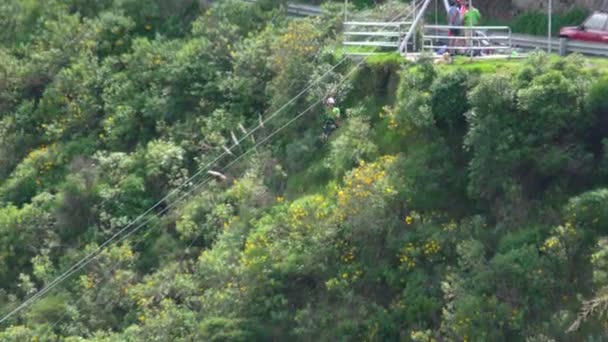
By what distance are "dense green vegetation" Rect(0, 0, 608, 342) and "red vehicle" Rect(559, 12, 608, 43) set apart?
4852 mm

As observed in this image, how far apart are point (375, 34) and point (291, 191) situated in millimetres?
4097

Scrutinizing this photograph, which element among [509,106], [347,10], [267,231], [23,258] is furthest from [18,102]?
[509,106]

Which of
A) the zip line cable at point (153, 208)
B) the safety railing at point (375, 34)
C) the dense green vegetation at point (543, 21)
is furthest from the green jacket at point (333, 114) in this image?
the dense green vegetation at point (543, 21)

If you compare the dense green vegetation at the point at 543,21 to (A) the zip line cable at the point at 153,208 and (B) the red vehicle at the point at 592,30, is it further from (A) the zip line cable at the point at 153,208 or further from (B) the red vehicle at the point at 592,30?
(A) the zip line cable at the point at 153,208

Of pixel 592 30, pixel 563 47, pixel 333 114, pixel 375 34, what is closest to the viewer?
pixel 563 47

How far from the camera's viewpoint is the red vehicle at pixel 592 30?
120 feet

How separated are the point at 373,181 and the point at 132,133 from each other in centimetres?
978

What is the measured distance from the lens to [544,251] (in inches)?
1093

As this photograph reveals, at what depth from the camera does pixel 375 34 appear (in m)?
35.0

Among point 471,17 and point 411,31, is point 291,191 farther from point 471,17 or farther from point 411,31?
point 471,17

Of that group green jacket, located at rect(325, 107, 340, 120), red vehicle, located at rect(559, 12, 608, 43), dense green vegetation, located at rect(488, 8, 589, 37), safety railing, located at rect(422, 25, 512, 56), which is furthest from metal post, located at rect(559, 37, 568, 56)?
dense green vegetation, located at rect(488, 8, 589, 37)

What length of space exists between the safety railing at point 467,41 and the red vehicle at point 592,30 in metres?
2.03

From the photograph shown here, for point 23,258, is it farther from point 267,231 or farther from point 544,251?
point 544,251

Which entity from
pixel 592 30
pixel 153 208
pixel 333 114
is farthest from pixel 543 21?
pixel 153 208
